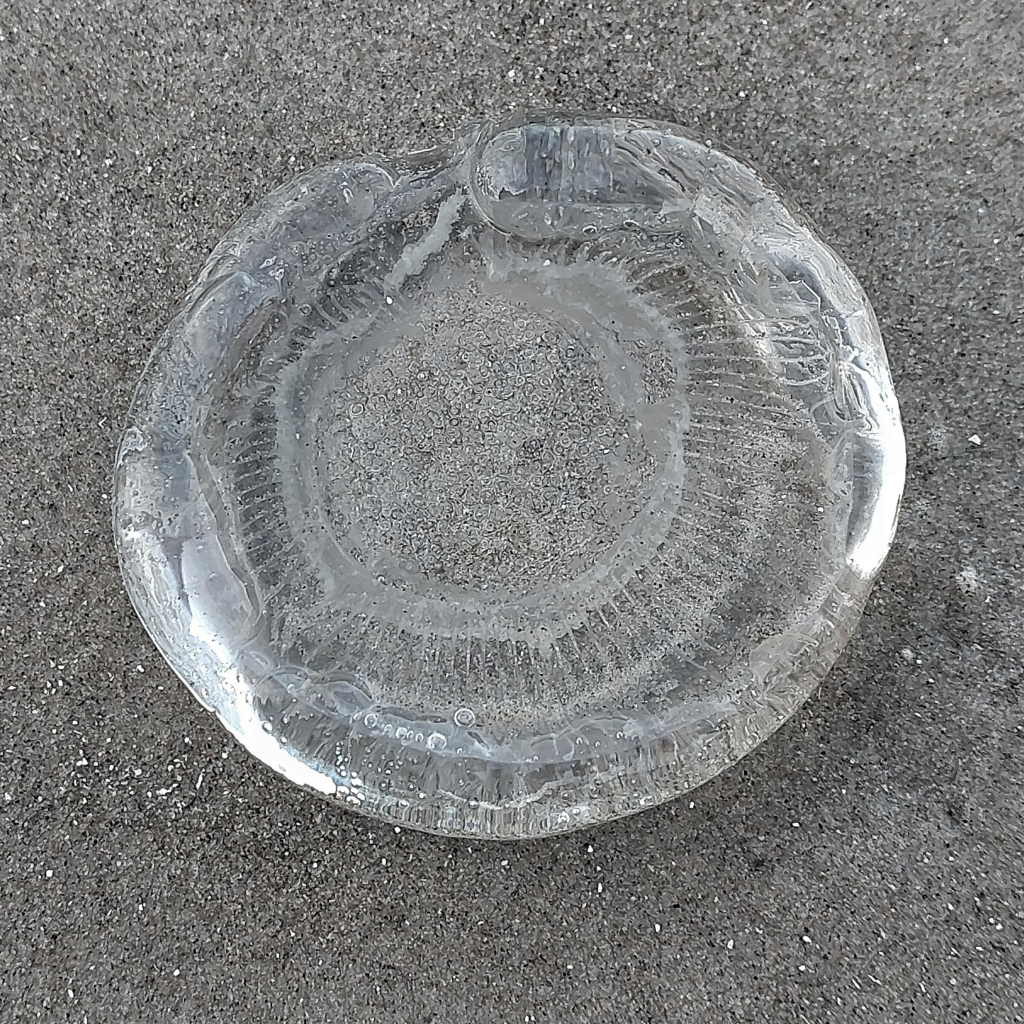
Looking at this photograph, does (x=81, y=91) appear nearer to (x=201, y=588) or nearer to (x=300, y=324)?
(x=300, y=324)

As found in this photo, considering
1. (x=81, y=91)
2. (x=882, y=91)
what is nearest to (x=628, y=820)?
(x=882, y=91)

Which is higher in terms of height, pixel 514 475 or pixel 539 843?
pixel 514 475

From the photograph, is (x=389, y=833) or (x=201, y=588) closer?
(x=201, y=588)
